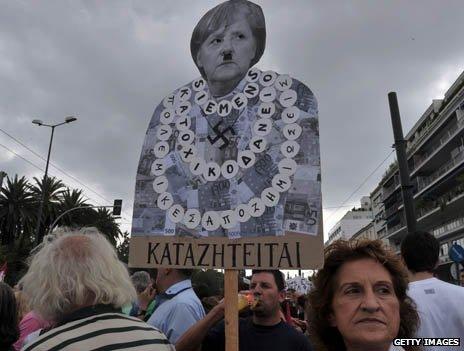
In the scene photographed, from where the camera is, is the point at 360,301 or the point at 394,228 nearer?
the point at 360,301

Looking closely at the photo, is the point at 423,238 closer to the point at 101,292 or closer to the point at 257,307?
the point at 257,307

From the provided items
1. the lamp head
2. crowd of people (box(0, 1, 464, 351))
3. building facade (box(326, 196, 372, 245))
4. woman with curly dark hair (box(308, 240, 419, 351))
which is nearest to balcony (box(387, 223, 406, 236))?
building facade (box(326, 196, 372, 245))

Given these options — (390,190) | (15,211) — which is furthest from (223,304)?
(390,190)

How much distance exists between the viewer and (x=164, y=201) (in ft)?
8.93

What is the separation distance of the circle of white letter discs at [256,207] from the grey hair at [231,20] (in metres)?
1.03

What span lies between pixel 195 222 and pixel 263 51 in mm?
1315

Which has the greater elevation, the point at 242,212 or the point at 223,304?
the point at 242,212

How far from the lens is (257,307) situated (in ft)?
9.96

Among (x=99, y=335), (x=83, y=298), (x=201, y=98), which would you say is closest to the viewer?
(x=99, y=335)

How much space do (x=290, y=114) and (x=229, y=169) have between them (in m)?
0.53

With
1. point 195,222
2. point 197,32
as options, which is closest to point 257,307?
point 195,222

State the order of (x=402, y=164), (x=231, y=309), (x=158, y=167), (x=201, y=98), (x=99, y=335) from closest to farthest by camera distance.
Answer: (x=99, y=335) < (x=231, y=309) < (x=158, y=167) < (x=201, y=98) < (x=402, y=164)

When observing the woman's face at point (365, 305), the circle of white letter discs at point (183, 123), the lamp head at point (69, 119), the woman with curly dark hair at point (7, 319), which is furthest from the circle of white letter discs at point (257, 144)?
the lamp head at point (69, 119)

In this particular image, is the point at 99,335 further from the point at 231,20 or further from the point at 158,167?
the point at 231,20
